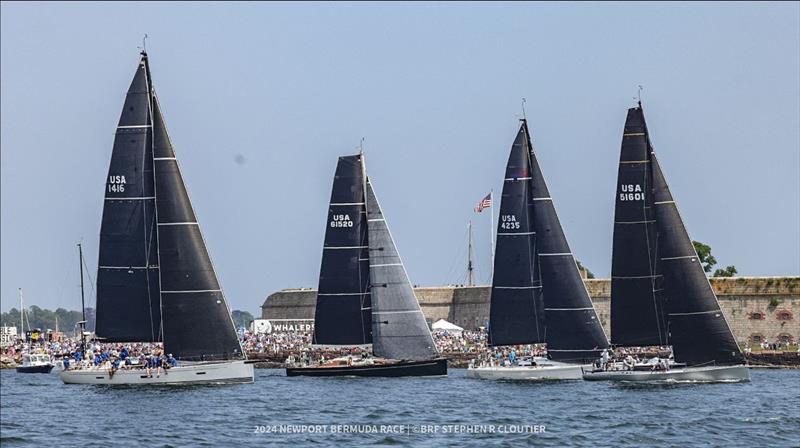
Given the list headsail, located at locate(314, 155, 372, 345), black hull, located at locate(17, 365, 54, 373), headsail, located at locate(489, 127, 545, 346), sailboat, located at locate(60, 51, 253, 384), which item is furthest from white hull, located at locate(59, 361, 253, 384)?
black hull, located at locate(17, 365, 54, 373)

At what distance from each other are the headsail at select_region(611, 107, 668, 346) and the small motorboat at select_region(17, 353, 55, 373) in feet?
116

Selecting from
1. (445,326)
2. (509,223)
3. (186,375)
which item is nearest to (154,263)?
(186,375)

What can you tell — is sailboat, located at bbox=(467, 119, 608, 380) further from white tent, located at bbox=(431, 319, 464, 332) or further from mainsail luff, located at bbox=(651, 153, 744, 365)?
white tent, located at bbox=(431, 319, 464, 332)

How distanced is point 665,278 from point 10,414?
77.4ft

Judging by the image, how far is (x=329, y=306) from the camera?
61.4 meters

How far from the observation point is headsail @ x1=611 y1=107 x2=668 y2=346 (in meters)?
54.1

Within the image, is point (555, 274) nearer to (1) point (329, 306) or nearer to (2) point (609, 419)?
(1) point (329, 306)

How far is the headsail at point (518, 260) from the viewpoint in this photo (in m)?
58.4

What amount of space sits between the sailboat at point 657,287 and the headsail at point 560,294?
60.2 inches

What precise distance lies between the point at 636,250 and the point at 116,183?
18.9m

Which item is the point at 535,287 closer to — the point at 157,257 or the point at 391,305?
the point at 391,305

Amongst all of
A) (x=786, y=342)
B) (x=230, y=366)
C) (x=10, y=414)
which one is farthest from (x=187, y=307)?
(x=786, y=342)

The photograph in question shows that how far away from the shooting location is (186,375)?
50.3 meters

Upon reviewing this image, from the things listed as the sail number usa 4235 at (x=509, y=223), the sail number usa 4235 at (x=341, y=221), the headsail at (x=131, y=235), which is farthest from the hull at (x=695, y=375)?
the headsail at (x=131, y=235)
